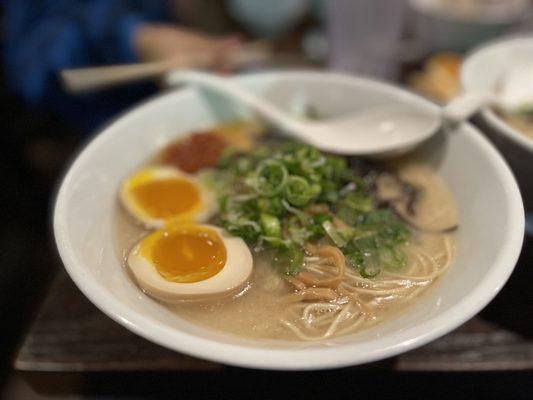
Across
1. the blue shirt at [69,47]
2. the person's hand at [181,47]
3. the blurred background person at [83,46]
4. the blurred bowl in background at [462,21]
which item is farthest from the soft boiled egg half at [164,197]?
the blurred bowl in background at [462,21]

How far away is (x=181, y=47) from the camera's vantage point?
1892 millimetres

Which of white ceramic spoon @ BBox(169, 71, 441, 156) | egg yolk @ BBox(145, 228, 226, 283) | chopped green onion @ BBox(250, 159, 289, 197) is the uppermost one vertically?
white ceramic spoon @ BBox(169, 71, 441, 156)

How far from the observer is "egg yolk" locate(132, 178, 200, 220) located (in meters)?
1.20

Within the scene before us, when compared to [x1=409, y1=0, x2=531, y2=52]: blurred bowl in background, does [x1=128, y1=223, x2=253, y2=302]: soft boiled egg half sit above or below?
below

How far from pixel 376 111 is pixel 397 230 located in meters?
0.42

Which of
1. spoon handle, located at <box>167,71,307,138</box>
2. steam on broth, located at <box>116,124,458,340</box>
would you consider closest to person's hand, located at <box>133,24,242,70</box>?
spoon handle, located at <box>167,71,307,138</box>

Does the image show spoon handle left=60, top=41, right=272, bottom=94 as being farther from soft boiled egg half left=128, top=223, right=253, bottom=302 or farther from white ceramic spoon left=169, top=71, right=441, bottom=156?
soft boiled egg half left=128, top=223, right=253, bottom=302

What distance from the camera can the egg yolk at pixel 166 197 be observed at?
47.1 inches

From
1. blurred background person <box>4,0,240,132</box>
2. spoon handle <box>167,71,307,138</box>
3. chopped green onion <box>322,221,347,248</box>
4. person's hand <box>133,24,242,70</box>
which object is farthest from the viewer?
blurred background person <box>4,0,240,132</box>

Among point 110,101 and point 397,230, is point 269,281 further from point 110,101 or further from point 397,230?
point 110,101

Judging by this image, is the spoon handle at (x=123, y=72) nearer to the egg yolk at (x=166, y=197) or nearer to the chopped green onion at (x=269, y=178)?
the egg yolk at (x=166, y=197)

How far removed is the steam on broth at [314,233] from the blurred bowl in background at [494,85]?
18cm

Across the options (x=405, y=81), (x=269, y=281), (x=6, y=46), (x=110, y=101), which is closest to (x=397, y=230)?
(x=269, y=281)

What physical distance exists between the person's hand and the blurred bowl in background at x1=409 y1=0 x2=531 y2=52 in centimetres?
81
